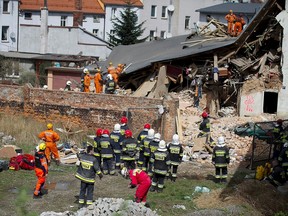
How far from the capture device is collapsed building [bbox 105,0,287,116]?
86.5 ft

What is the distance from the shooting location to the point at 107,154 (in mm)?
18688

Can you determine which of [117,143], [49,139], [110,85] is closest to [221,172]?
[117,143]

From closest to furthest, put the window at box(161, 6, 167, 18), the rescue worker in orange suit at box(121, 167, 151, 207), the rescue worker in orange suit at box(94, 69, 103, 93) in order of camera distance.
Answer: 1. the rescue worker in orange suit at box(121, 167, 151, 207)
2. the rescue worker in orange suit at box(94, 69, 103, 93)
3. the window at box(161, 6, 167, 18)

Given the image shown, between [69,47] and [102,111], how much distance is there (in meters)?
31.1

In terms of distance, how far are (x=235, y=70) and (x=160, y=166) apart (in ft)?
37.5

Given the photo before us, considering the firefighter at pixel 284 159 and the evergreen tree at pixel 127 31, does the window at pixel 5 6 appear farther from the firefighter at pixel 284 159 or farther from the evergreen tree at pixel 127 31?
the firefighter at pixel 284 159

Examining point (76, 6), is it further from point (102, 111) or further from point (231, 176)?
point (231, 176)

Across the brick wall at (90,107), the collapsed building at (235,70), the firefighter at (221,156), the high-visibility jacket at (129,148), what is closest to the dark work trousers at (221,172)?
the firefighter at (221,156)

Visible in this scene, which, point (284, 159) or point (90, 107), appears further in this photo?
point (90, 107)

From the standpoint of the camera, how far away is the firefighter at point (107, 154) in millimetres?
18547

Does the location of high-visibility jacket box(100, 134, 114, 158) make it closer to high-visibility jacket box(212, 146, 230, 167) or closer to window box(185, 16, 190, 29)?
high-visibility jacket box(212, 146, 230, 167)

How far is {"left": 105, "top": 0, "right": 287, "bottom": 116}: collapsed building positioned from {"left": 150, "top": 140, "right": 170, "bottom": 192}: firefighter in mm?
10049

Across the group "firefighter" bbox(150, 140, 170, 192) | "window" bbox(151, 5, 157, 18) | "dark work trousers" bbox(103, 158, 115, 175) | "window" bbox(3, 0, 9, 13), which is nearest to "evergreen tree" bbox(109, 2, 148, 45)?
"window" bbox(3, 0, 9, 13)

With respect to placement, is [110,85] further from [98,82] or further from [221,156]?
[221,156]
